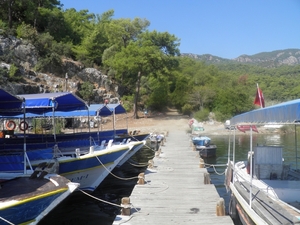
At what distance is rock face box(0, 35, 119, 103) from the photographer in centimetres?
3919

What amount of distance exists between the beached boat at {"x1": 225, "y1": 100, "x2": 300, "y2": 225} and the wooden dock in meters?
0.69

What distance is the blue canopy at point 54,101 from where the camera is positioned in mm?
12250

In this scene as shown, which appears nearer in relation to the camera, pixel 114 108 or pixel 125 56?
pixel 114 108

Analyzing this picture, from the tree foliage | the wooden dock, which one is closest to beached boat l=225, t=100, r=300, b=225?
the wooden dock

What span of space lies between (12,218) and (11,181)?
2.37 metres

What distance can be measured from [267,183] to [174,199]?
275cm

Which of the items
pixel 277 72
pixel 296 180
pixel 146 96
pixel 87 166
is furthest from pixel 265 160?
pixel 277 72

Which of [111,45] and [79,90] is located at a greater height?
[111,45]

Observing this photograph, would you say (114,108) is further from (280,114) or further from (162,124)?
(162,124)

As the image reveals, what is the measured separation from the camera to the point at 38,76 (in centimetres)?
4375

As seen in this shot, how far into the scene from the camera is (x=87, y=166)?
13695 mm

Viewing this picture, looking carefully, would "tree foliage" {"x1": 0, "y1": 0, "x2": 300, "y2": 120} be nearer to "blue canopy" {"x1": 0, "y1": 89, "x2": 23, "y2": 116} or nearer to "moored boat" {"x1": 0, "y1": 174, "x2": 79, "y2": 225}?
"blue canopy" {"x1": 0, "y1": 89, "x2": 23, "y2": 116}

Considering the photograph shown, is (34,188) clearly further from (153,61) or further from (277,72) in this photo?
(277,72)

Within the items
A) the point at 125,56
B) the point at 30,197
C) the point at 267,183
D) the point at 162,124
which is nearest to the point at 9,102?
the point at 30,197
